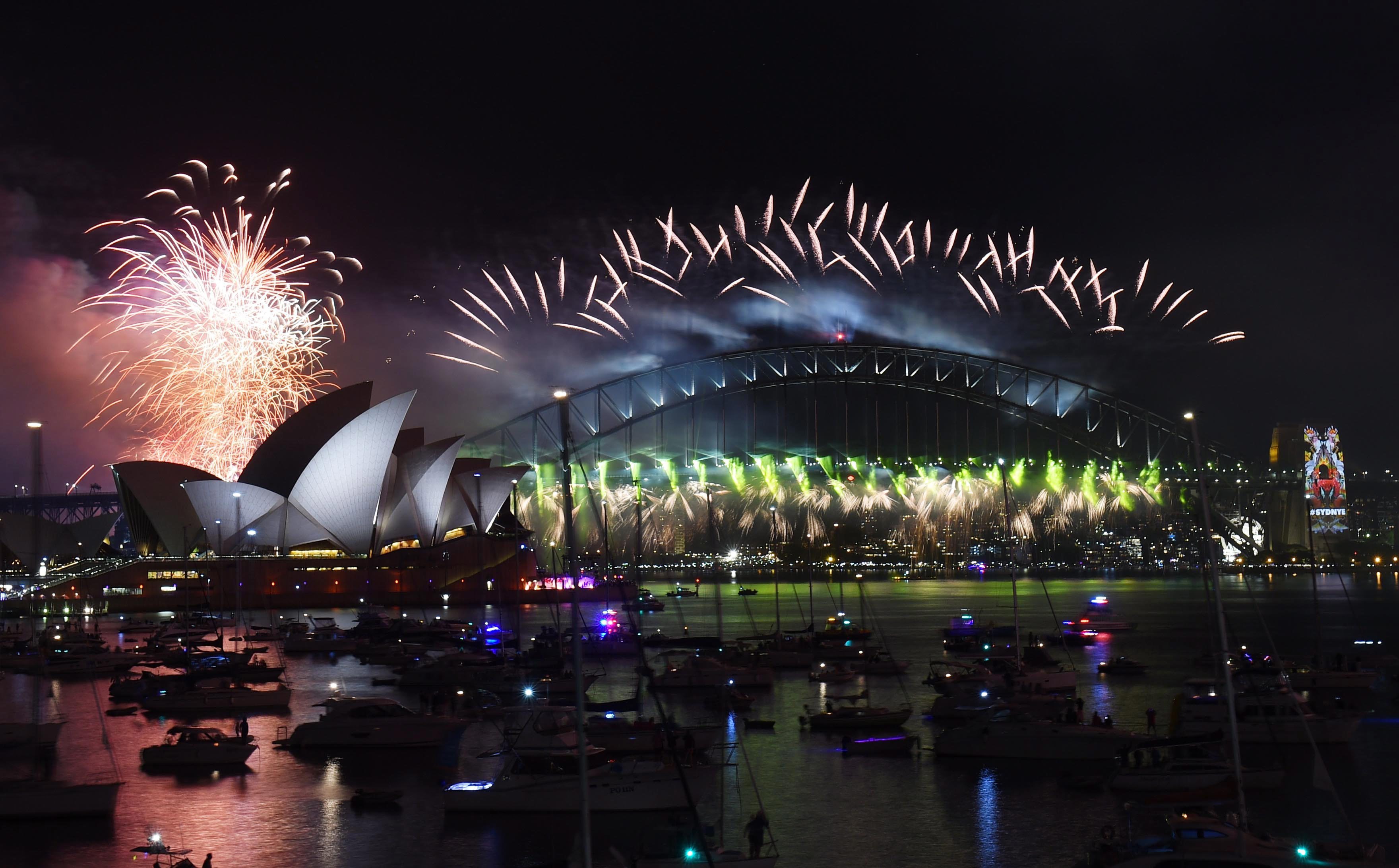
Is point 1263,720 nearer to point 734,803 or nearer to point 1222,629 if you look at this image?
point 1222,629

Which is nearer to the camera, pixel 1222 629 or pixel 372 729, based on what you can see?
pixel 1222 629

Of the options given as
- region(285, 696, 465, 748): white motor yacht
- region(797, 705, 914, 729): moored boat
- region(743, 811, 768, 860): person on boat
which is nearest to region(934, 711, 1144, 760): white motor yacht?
region(797, 705, 914, 729): moored boat

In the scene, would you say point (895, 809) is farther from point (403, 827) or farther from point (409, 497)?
point (409, 497)

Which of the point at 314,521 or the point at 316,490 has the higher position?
the point at 316,490

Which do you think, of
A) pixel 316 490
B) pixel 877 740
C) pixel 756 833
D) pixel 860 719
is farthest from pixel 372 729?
pixel 316 490

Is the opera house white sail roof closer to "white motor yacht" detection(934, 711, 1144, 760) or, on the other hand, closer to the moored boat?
the moored boat

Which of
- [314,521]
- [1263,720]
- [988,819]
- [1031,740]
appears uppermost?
[314,521]
